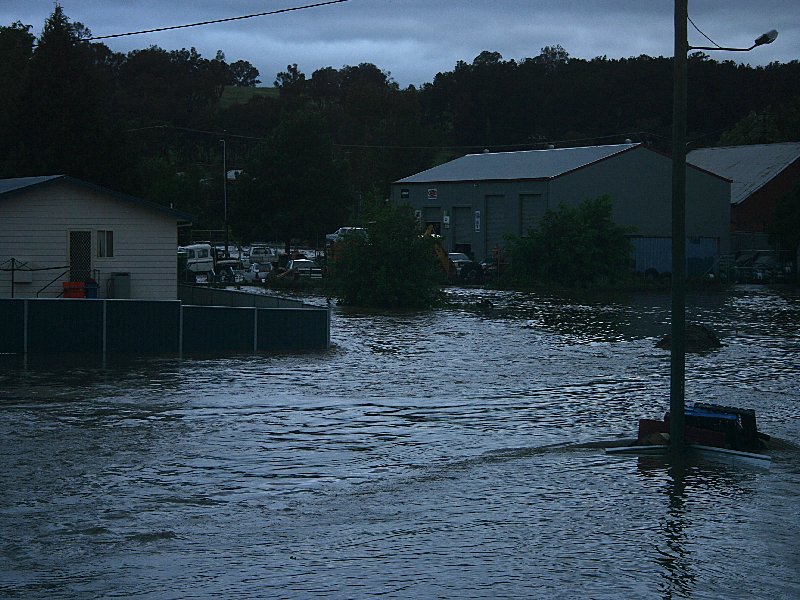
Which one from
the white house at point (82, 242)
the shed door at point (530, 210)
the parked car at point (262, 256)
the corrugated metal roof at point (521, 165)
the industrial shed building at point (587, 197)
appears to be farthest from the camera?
the parked car at point (262, 256)

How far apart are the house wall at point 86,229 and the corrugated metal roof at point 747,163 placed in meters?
58.3

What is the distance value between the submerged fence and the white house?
558 centimetres

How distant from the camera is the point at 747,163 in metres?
89.6

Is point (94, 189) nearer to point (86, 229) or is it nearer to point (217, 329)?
point (86, 229)

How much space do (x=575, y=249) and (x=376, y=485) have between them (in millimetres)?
45755

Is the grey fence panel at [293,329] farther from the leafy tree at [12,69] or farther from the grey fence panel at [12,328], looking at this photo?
the leafy tree at [12,69]

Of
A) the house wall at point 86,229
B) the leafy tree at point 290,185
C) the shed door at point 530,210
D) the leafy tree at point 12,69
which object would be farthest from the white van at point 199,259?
the house wall at point 86,229

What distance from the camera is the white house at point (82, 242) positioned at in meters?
32.4

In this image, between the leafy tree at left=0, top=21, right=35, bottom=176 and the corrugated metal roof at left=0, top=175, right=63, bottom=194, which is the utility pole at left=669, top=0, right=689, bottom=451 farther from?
the leafy tree at left=0, top=21, right=35, bottom=176

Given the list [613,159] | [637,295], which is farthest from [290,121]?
[637,295]

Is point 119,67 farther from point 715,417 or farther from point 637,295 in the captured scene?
point 715,417

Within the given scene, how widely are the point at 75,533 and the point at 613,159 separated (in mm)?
63161

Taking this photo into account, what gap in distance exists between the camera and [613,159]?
232ft

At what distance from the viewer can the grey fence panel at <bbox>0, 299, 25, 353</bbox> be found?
2683 cm
